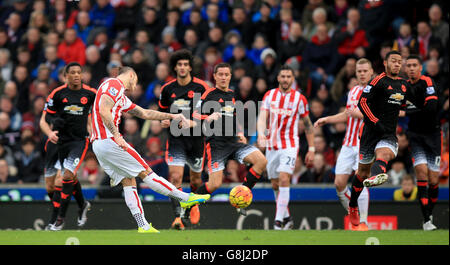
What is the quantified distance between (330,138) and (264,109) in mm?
3011

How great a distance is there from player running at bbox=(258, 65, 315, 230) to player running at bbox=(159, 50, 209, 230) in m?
1.14

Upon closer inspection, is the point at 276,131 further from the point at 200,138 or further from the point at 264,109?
the point at 200,138

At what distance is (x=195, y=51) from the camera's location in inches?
678

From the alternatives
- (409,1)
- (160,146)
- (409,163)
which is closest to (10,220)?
→ (160,146)

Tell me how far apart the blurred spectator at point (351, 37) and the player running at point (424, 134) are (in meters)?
4.02

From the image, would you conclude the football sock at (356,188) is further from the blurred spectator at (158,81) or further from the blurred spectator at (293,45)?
the blurred spectator at (158,81)

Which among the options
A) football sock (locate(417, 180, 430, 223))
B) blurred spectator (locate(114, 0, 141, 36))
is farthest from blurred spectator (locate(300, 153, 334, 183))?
blurred spectator (locate(114, 0, 141, 36))

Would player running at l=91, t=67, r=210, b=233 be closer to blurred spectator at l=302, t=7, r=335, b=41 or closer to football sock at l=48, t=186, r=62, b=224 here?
football sock at l=48, t=186, r=62, b=224

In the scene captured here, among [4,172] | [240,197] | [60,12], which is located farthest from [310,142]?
[60,12]

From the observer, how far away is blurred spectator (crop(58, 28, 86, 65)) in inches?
728

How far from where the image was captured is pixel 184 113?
12.1 meters

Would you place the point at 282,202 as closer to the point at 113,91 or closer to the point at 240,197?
the point at 240,197

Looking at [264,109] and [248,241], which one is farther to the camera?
[264,109]

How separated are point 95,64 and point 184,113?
6.31m
